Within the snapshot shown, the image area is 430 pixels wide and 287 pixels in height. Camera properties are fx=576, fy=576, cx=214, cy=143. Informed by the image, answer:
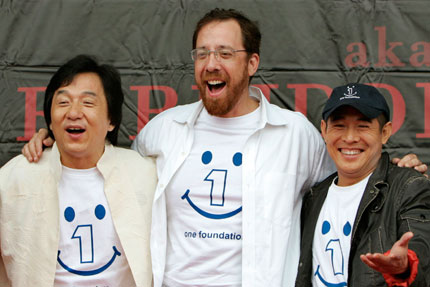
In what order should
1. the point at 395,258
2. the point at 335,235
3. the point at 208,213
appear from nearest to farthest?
the point at 395,258, the point at 335,235, the point at 208,213

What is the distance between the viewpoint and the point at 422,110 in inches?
135

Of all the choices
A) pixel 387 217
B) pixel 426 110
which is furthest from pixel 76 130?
pixel 426 110

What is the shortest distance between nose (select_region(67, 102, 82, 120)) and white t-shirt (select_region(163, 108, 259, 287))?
56cm

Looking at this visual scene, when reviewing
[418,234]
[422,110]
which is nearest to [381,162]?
[418,234]

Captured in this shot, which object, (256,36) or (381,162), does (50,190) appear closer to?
(256,36)

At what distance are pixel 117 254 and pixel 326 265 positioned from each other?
99 cm

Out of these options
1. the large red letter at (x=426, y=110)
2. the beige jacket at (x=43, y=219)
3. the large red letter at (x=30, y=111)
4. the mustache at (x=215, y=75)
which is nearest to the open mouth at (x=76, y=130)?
the beige jacket at (x=43, y=219)

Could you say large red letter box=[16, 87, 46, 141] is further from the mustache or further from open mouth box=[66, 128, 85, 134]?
the mustache

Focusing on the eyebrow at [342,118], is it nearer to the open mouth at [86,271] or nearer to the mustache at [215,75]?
the mustache at [215,75]

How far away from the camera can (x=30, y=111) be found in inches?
142

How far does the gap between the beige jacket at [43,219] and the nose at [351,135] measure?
103cm

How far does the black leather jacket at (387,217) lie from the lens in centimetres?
233

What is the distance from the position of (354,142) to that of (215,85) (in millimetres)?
774

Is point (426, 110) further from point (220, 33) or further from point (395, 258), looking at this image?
point (395, 258)
